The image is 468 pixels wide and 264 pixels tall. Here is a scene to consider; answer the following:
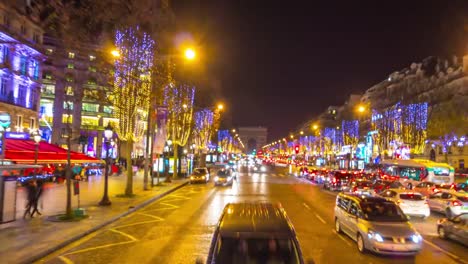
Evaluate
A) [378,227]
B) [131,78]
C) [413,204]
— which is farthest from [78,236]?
[413,204]

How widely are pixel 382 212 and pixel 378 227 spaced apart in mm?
1317

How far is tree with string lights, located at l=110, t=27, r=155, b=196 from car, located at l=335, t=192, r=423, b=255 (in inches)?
632

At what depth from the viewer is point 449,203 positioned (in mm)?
22406

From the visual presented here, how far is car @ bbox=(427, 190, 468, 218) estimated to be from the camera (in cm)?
2178

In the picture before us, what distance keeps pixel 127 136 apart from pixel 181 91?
53.9ft

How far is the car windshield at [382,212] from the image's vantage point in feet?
44.9

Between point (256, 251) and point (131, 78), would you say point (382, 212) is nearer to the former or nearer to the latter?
point (256, 251)

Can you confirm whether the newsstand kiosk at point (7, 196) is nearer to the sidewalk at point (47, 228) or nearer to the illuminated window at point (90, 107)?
the sidewalk at point (47, 228)

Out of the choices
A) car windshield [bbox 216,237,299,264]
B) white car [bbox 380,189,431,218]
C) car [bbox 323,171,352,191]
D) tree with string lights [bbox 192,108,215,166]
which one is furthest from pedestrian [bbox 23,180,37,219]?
tree with string lights [bbox 192,108,215,166]

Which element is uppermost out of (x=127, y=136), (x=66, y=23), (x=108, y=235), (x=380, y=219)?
(x=66, y=23)

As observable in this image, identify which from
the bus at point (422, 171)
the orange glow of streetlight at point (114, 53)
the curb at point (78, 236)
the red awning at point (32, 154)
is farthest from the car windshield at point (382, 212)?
the bus at point (422, 171)

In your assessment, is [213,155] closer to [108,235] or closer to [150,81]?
[150,81]

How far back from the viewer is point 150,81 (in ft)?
92.7

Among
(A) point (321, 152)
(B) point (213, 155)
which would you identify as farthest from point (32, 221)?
(A) point (321, 152)
